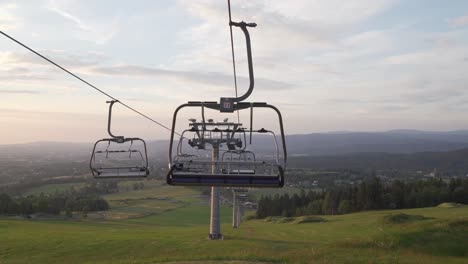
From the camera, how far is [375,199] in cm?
8256

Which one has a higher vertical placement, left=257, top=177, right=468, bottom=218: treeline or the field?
the field

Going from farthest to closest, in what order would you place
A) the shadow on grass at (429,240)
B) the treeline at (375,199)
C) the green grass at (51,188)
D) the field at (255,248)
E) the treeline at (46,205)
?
the green grass at (51,188) < the treeline at (375,199) < the treeline at (46,205) < the shadow on grass at (429,240) < the field at (255,248)

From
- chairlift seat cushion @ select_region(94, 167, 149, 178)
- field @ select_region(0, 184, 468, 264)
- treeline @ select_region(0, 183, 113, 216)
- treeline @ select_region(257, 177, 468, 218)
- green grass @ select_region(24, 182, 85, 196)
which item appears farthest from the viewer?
green grass @ select_region(24, 182, 85, 196)

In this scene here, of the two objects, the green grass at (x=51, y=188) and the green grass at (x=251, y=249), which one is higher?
the green grass at (x=251, y=249)

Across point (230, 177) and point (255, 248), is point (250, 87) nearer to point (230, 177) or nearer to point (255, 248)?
point (230, 177)

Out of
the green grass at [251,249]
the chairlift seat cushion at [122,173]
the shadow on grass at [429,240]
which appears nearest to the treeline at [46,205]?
the green grass at [251,249]

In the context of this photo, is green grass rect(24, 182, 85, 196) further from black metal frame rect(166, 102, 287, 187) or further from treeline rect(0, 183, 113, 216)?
black metal frame rect(166, 102, 287, 187)

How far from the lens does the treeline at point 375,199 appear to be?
82562mm

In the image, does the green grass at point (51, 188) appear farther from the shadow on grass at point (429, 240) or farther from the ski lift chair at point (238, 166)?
the ski lift chair at point (238, 166)

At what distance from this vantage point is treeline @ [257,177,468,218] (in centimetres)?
8256

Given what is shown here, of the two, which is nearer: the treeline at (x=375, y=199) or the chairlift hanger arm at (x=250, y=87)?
the chairlift hanger arm at (x=250, y=87)

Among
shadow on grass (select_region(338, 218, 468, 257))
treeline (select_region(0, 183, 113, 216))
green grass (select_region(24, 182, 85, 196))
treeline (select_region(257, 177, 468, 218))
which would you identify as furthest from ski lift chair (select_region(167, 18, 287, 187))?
green grass (select_region(24, 182, 85, 196))

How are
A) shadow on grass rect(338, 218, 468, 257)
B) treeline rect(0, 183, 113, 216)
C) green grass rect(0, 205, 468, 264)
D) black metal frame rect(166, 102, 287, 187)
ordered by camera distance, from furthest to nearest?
treeline rect(0, 183, 113, 216), shadow on grass rect(338, 218, 468, 257), green grass rect(0, 205, 468, 264), black metal frame rect(166, 102, 287, 187)

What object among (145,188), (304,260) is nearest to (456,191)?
(304,260)
